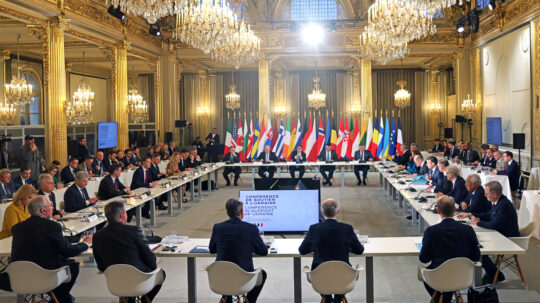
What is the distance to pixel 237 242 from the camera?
448cm

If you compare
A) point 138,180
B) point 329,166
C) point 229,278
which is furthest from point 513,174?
point 229,278

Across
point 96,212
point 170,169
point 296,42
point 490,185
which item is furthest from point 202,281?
point 296,42

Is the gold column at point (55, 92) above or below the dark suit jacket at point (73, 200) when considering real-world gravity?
above

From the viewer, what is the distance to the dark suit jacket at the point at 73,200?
774 centimetres

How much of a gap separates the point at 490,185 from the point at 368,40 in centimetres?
720

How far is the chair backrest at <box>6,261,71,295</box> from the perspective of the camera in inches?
176

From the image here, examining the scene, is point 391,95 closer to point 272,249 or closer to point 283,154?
point 283,154

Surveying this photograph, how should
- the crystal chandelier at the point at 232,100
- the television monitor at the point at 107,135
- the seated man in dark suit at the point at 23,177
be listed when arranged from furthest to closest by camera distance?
the crystal chandelier at the point at 232,100 → the television monitor at the point at 107,135 → the seated man in dark suit at the point at 23,177

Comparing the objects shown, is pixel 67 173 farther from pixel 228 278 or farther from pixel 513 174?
pixel 513 174

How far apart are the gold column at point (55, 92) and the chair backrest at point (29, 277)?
7338 millimetres

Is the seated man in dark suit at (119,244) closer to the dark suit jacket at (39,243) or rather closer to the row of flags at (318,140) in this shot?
the dark suit jacket at (39,243)

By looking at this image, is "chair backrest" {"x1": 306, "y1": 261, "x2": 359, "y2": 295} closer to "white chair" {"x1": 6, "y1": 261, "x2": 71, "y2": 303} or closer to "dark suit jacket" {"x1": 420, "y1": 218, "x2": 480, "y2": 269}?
"dark suit jacket" {"x1": 420, "y1": 218, "x2": 480, "y2": 269}

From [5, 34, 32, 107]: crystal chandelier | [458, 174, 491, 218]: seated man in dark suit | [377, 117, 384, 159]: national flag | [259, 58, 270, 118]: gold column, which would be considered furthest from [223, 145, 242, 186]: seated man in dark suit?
[458, 174, 491, 218]: seated man in dark suit

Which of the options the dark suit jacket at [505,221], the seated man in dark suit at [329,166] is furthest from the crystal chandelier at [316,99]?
the dark suit jacket at [505,221]
